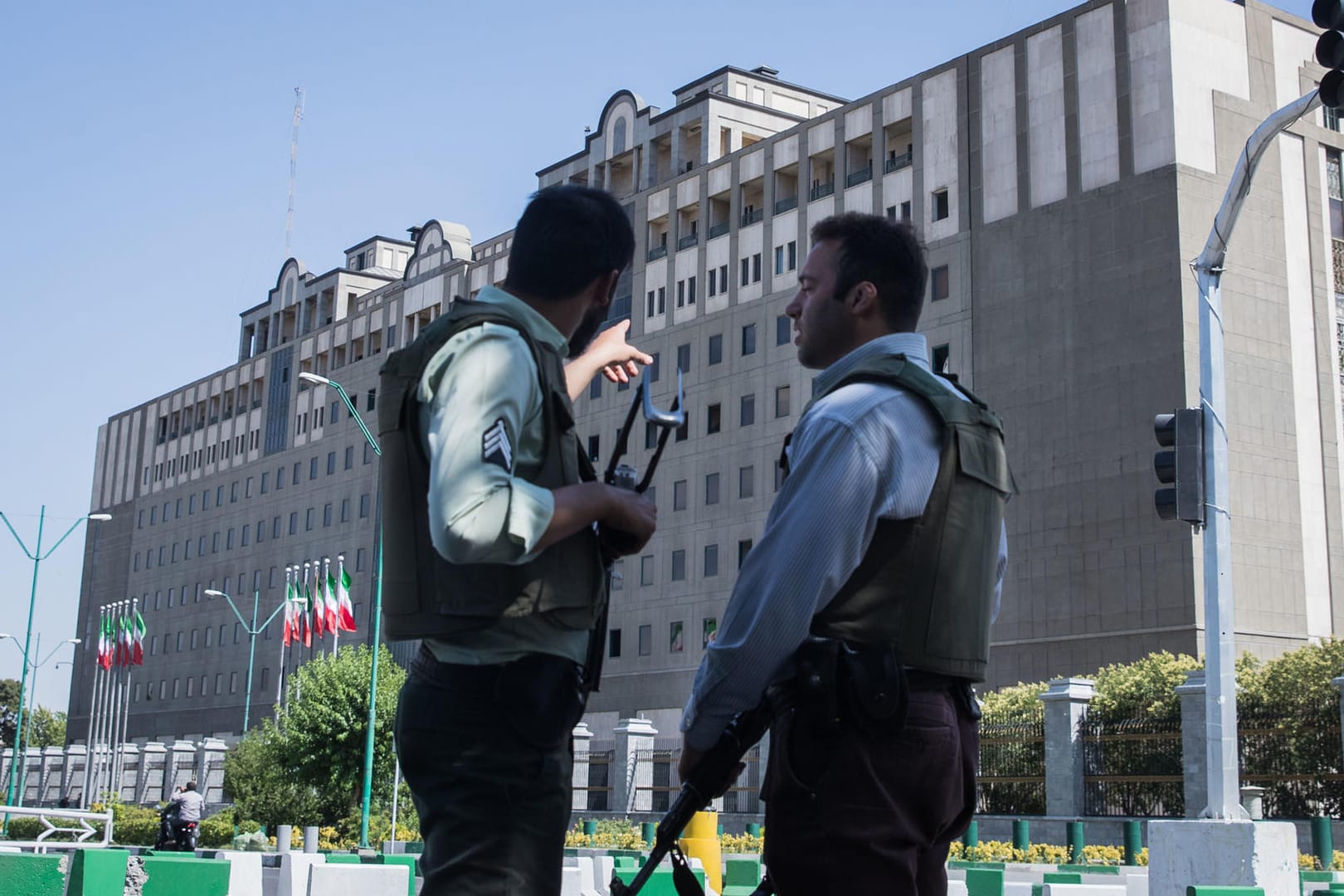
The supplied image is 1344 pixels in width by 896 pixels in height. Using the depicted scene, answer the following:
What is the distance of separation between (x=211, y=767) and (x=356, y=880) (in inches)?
2525

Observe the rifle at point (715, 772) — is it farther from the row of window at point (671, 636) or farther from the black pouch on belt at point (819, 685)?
the row of window at point (671, 636)

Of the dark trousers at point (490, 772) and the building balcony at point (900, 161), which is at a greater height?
the building balcony at point (900, 161)

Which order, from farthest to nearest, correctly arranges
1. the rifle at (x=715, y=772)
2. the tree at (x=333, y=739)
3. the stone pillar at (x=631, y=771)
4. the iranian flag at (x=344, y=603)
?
the iranian flag at (x=344, y=603) < the stone pillar at (x=631, y=771) < the tree at (x=333, y=739) < the rifle at (x=715, y=772)

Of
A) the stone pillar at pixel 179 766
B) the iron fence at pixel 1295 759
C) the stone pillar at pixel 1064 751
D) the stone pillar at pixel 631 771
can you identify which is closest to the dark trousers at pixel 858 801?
the iron fence at pixel 1295 759

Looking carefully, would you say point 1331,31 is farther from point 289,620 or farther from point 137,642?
point 137,642

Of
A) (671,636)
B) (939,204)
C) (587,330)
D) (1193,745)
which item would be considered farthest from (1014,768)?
(587,330)

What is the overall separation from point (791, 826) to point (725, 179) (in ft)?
188

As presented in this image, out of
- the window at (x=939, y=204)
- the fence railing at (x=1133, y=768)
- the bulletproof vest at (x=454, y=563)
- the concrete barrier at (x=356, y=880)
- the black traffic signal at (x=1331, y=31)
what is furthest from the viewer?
the window at (x=939, y=204)

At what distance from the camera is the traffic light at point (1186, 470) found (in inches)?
508

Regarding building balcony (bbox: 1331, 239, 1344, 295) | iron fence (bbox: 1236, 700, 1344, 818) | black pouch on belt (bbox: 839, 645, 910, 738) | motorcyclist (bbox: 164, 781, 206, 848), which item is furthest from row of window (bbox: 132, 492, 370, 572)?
black pouch on belt (bbox: 839, 645, 910, 738)

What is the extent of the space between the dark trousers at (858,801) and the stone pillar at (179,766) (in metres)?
68.8

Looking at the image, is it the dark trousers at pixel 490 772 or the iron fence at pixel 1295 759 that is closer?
the dark trousers at pixel 490 772

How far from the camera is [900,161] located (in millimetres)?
53062

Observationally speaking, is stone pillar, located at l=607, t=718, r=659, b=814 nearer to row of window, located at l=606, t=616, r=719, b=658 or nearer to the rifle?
row of window, located at l=606, t=616, r=719, b=658
